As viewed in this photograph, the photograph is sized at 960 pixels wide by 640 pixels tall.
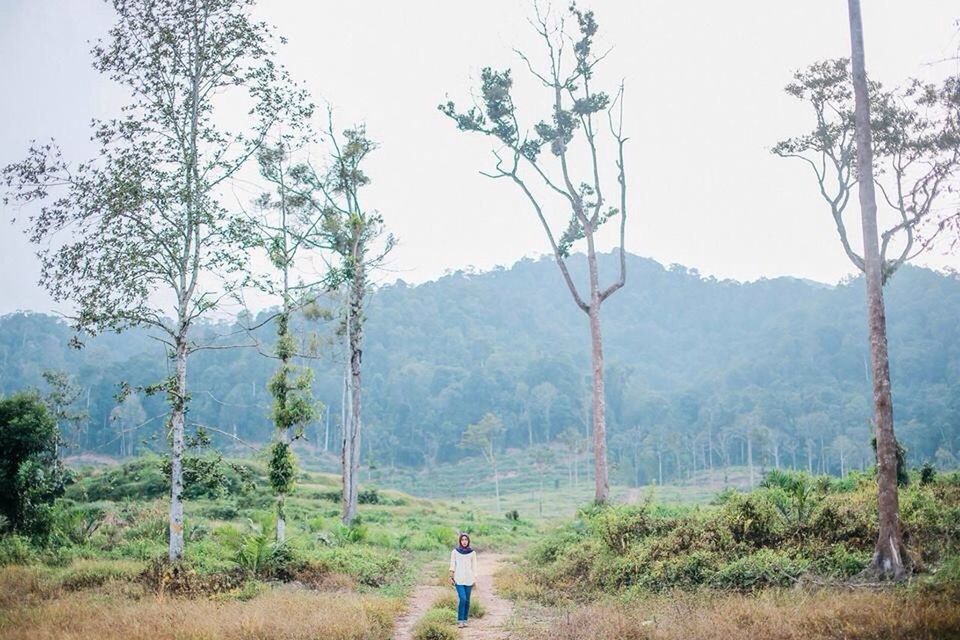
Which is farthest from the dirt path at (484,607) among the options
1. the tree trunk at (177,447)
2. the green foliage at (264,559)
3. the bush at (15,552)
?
the bush at (15,552)

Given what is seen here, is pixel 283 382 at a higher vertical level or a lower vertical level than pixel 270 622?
higher

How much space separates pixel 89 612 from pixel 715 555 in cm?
1058

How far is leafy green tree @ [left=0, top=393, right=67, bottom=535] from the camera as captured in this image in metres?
19.8

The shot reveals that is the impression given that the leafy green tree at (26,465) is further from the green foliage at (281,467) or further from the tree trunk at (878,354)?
the tree trunk at (878,354)

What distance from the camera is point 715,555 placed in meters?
12.5

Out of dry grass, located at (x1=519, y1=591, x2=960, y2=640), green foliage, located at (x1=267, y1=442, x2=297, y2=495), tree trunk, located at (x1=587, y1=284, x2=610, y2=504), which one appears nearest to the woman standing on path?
dry grass, located at (x1=519, y1=591, x2=960, y2=640)

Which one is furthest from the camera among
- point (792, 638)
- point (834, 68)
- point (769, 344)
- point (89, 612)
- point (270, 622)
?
point (769, 344)

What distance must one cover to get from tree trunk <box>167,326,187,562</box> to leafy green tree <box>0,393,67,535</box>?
7956 millimetres

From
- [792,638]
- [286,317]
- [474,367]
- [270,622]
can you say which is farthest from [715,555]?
[474,367]

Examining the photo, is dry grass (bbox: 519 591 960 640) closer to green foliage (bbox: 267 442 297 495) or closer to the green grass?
the green grass

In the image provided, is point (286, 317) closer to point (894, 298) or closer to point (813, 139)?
point (813, 139)

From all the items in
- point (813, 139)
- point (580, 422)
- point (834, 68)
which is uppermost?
point (834, 68)

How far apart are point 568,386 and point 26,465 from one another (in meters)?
111

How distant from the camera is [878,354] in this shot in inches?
442
